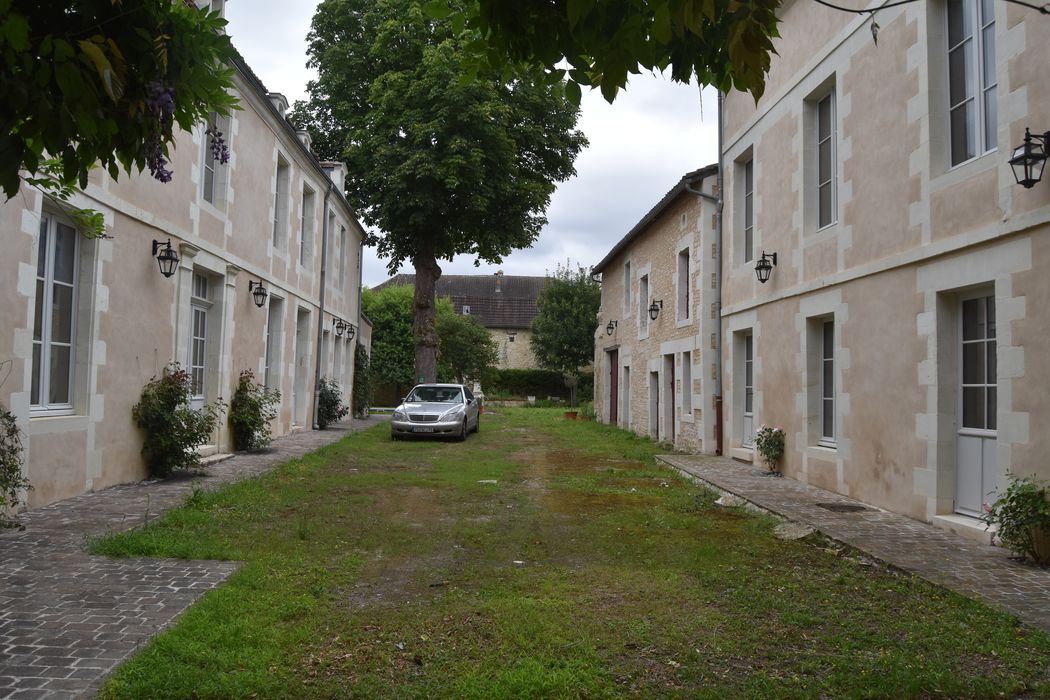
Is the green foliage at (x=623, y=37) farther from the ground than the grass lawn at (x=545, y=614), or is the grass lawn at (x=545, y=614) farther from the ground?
the green foliage at (x=623, y=37)

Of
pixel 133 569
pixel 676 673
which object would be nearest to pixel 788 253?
pixel 676 673

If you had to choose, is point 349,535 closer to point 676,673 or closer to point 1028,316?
point 676,673

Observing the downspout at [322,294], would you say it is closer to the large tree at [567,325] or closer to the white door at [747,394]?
the white door at [747,394]

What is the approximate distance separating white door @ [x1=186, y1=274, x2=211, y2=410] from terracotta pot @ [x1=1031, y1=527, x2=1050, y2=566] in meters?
10.3

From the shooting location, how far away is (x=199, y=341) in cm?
1155

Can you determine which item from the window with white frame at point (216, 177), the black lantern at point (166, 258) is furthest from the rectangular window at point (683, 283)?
the black lantern at point (166, 258)

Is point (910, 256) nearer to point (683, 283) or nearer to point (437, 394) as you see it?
point (683, 283)

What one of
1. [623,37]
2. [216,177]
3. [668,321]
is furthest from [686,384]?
[623,37]

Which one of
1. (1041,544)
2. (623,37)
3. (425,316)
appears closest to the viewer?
(623,37)

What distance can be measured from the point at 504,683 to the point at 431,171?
17265mm

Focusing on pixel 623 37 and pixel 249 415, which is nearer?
pixel 623 37

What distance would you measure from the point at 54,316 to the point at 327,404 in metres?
11.4

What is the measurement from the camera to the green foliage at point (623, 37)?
2.73m

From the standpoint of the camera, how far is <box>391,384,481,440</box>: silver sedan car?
16.4m
